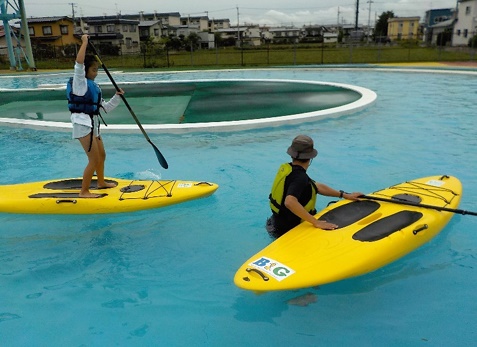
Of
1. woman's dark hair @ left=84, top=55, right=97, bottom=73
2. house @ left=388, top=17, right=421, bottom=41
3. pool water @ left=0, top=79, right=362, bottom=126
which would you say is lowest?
pool water @ left=0, top=79, right=362, bottom=126

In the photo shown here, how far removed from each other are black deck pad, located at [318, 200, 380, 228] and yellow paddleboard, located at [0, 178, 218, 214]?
5.84 feet

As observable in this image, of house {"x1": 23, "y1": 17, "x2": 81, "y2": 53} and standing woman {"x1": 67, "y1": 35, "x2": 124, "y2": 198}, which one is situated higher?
house {"x1": 23, "y1": 17, "x2": 81, "y2": 53}

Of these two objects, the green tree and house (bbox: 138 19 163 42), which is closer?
house (bbox: 138 19 163 42)

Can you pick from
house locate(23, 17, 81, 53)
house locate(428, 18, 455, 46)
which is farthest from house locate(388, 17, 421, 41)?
house locate(23, 17, 81, 53)

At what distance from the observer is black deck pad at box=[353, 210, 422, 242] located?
3.74m

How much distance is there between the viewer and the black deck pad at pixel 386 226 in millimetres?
3742

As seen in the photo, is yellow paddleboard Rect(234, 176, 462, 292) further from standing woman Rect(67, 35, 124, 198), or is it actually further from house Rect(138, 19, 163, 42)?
house Rect(138, 19, 163, 42)

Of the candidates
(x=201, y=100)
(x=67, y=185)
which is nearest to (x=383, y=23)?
(x=201, y=100)

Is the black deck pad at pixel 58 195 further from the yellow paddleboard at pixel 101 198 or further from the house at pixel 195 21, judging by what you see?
the house at pixel 195 21

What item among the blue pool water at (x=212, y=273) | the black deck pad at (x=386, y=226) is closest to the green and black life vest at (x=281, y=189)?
the black deck pad at (x=386, y=226)

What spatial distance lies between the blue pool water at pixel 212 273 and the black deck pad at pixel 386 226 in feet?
1.12

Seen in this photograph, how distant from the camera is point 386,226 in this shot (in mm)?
3916

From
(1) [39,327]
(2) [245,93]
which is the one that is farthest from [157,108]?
(1) [39,327]

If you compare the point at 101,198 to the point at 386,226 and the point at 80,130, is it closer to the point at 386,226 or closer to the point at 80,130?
the point at 80,130
